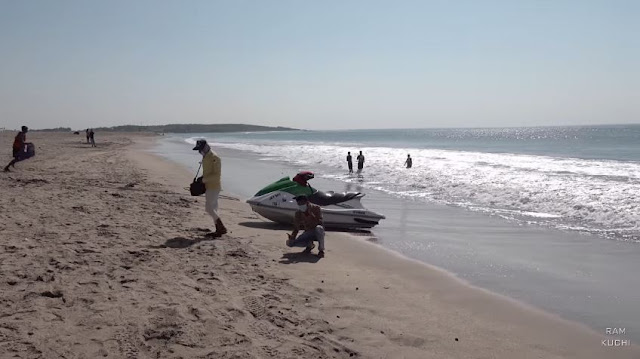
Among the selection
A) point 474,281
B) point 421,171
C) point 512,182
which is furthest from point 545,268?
point 421,171

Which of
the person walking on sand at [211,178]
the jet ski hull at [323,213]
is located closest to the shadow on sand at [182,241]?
the person walking on sand at [211,178]

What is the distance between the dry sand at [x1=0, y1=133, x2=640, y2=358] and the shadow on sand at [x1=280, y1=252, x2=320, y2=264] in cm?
3

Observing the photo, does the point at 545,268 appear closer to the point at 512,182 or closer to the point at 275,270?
the point at 275,270

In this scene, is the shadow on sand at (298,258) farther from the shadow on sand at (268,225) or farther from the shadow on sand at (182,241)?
the shadow on sand at (268,225)

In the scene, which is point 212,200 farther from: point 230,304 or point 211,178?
point 230,304

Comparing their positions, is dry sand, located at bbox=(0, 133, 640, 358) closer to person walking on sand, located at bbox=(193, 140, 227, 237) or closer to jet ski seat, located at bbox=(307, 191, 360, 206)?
person walking on sand, located at bbox=(193, 140, 227, 237)

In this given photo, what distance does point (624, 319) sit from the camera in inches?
223

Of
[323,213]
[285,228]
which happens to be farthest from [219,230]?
[323,213]

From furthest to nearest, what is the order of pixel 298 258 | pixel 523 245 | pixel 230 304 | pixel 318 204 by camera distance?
pixel 318 204 → pixel 523 245 → pixel 298 258 → pixel 230 304

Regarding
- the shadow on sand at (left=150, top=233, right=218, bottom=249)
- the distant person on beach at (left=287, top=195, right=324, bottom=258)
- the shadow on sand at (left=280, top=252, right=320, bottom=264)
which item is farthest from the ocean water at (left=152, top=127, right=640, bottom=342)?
the shadow on sand at (left=150, top=233, right=218, bottom=249)

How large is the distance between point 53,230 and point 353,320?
17.0ft

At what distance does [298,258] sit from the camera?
Answer: 789cm

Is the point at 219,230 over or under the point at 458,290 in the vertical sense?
over

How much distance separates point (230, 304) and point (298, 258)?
2629mm
